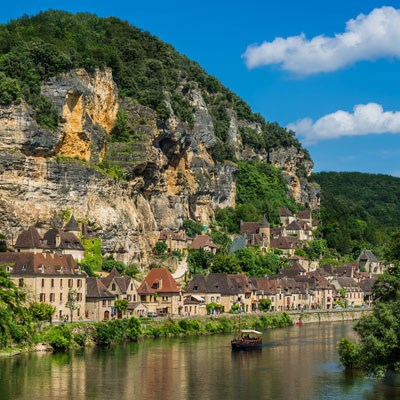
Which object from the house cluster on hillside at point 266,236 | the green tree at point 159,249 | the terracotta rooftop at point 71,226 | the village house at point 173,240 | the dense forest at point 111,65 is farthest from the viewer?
the house cluster on hillside at point 266,236

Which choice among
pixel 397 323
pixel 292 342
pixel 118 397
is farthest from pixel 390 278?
pixel 292 342

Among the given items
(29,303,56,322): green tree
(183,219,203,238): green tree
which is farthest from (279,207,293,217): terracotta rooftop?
(29,303,56,322): green tree

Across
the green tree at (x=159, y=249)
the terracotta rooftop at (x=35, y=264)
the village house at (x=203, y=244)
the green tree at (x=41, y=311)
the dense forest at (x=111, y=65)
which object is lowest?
the green tree at (x=41, y=311)

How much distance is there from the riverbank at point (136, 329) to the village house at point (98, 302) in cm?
405

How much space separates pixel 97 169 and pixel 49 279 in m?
30.7

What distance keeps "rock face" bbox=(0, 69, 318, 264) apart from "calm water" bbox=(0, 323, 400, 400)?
101 feet

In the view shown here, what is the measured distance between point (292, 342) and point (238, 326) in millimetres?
13353

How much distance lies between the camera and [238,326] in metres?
96.9

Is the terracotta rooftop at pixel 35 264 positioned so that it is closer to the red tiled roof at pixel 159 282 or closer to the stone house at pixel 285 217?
the red tiled roof at pixel 159 282

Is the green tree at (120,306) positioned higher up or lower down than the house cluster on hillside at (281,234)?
lower down

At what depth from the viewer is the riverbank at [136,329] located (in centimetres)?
7288

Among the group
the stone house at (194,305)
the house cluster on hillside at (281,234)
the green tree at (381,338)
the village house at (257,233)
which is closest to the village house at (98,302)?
the stone house at (194,305)

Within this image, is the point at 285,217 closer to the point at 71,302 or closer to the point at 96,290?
the point at 96,290

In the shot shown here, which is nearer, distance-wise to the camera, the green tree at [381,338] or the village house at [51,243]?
the green tree at [381,338]
